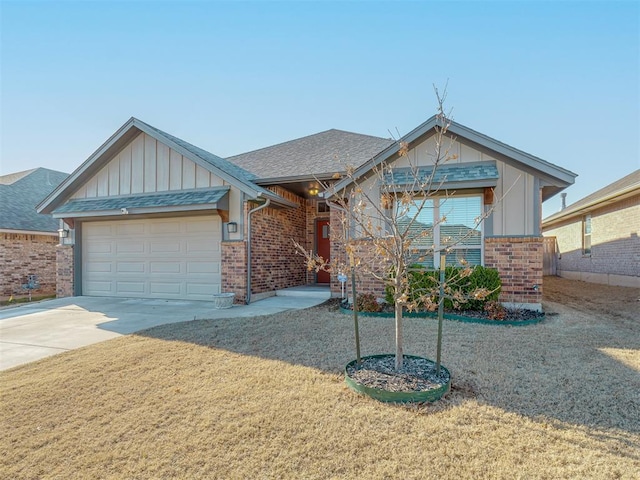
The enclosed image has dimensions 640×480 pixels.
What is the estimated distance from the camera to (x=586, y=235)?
14.8 metres

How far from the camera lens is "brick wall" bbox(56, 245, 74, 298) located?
11.2 metres

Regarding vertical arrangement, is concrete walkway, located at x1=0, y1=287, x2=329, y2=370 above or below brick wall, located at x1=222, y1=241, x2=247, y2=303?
below

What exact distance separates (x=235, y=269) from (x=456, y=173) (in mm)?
6194

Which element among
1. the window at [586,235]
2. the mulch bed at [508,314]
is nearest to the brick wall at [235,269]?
the mulch bed at [508,314]

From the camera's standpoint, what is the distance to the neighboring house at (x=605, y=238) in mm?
11219

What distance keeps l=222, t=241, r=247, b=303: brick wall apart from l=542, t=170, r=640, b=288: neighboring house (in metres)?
12.2

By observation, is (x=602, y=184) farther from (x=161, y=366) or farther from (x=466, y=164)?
(x=161, y=366)

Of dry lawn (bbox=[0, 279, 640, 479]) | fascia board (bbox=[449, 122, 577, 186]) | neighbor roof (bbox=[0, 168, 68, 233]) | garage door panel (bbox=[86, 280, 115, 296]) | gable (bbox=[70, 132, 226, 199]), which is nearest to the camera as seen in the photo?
dry lawn (bbox=[0, 279, 640, 479])

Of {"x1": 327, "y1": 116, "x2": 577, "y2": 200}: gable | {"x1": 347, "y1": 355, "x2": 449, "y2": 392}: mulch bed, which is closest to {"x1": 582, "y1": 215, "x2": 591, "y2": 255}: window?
{"x1": 327, "y1": 116, "x2": 577, "y2": 200}: gable

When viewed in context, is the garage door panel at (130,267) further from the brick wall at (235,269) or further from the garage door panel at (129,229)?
the brick wall at (235,269)

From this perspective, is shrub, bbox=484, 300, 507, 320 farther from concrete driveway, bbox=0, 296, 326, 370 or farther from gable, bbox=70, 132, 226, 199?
gable, bbox=70, 132, 226, 199

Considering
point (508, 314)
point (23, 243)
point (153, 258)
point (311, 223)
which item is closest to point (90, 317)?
point (153, 258)

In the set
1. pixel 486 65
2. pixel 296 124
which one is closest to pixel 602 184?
pixel 486 65

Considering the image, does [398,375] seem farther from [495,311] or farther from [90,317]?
[90,317]
